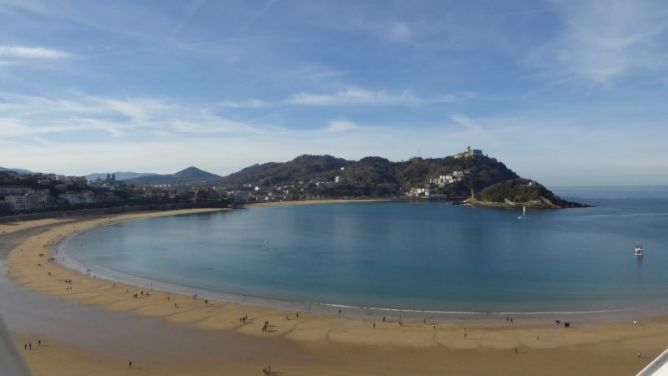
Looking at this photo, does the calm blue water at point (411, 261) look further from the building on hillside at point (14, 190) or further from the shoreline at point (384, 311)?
the building on hillside at point (14, 190)

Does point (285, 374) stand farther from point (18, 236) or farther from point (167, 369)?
point (18, 236)

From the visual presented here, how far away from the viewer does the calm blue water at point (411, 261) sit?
27.9m

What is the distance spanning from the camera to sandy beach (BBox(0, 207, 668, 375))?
55.5 feet

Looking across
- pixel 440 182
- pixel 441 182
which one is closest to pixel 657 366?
pixel 441 182

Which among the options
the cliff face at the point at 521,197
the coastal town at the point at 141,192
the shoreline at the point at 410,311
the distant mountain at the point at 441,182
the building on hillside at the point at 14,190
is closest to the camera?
the shoreline at the point at 410,311

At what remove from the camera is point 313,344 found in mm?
19266

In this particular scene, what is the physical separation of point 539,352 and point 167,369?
44.7 ft

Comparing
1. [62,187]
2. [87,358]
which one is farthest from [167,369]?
[62,187]

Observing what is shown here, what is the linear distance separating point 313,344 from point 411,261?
855 inches

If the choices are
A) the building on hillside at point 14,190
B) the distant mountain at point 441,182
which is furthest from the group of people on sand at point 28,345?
the distant mountain at point 441,182

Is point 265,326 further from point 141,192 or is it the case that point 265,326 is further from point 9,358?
point 141,192

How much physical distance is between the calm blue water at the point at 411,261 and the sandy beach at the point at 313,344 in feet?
13.3

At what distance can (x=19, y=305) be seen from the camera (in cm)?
2445

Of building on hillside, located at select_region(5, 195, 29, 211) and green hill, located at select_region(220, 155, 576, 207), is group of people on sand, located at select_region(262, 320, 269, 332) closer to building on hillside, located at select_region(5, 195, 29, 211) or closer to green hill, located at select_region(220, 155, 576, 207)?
building on hillside, located at select_region(5, 195, 29, 211)
